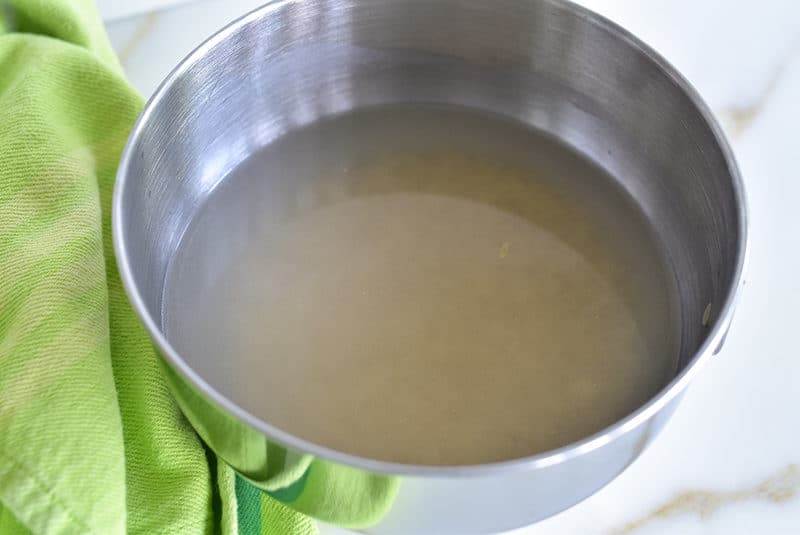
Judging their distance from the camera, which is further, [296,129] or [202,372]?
[296,129]

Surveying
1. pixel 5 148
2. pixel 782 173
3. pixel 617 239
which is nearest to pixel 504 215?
pixel 617 239

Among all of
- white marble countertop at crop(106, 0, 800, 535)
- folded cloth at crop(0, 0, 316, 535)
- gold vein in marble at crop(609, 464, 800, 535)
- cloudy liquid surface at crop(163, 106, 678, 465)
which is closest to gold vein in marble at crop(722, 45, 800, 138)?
white marble countertop at crop(106, 0, 800, 535)

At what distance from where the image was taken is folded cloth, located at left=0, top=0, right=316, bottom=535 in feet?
1.32

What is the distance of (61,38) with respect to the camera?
1.87 ft

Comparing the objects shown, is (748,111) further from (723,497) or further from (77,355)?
(77,355)

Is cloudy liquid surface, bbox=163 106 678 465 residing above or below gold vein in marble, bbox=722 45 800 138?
below

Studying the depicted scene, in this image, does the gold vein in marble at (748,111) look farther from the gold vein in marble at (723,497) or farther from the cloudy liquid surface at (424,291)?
the gold vein in marble at (723,497)

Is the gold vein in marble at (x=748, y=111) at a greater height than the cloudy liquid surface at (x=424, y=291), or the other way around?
the gold vein in marble at (x=748, y=111)

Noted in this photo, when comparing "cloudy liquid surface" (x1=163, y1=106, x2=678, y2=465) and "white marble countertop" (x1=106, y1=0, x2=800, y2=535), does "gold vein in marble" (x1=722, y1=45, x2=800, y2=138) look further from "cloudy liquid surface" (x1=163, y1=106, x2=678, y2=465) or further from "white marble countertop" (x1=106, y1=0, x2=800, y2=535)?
"cloudy liquid surface" (x1=163, y1=106, x2=678, y2=465)

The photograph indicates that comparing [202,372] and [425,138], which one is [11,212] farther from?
[425,138]

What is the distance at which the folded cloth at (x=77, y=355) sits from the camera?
40cm

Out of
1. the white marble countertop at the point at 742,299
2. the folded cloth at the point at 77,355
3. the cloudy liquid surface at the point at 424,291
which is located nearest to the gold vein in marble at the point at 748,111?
the white marble countertop at the point at 742,299

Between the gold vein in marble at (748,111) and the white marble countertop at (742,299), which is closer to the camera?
the white marble countertop at (742,299)

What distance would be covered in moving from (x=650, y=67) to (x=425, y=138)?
164mm
